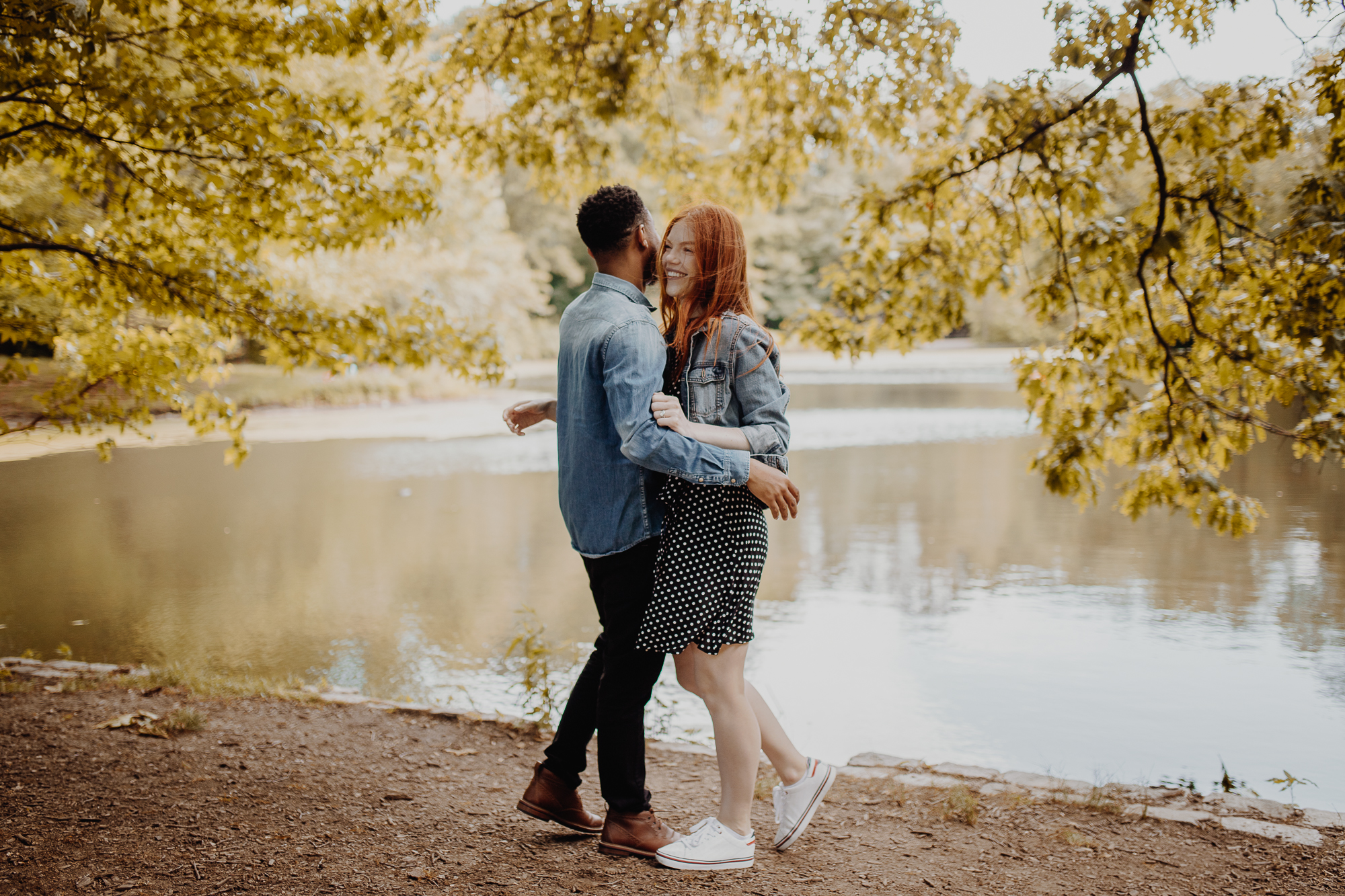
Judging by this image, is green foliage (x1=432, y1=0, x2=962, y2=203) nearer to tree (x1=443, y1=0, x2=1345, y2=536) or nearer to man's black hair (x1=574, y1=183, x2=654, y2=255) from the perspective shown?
tree (x1=443, y1=0, x2=1345, y2=536)

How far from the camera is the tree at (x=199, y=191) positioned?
14.2 feet

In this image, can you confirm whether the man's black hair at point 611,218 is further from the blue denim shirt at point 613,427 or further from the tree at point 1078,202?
the tree at point 1078,202

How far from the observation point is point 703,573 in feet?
8.35

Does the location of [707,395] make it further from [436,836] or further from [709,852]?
[436,836]

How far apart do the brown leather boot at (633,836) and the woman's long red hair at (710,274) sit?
4.27 ft

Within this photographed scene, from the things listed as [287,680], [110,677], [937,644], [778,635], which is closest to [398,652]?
[287,680]

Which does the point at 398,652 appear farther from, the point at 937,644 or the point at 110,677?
the point at 937,644

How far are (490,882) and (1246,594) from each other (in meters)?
6.56

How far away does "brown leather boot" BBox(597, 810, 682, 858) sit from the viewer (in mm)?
2754

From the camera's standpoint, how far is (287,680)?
536 cm

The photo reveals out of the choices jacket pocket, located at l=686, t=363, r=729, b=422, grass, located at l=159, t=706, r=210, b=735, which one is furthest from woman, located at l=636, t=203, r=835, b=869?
grass, located at l=159, t=706, r=210, b=735

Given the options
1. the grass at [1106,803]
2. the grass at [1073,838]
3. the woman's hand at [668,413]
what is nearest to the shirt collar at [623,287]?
the woman's hand at [668,413]

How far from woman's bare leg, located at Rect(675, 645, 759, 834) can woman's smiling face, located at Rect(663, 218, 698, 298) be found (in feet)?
3.26

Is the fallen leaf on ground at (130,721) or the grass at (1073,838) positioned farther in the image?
the fallen leaf on ground at (130,721)
